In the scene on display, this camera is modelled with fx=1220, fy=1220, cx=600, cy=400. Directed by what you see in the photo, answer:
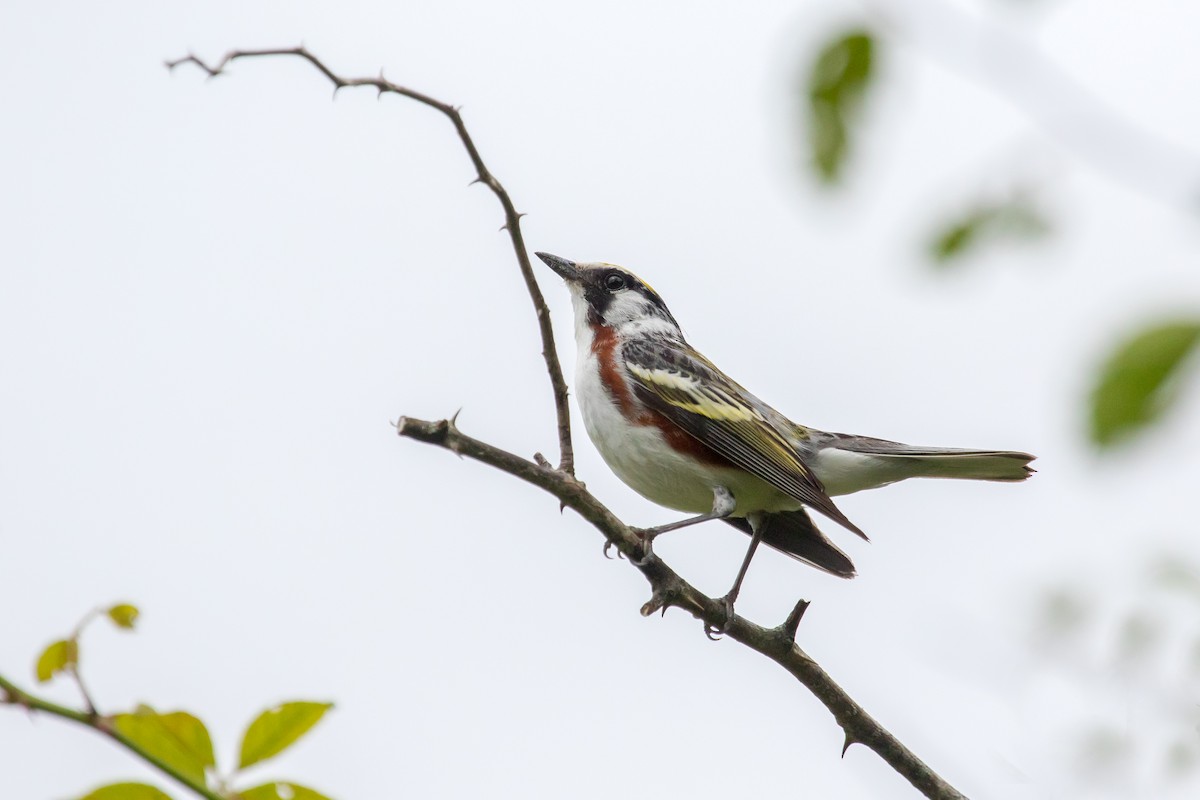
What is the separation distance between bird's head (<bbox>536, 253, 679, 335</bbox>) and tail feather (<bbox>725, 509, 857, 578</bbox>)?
1.72 metres

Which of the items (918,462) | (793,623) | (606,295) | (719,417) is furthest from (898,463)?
(793,623)

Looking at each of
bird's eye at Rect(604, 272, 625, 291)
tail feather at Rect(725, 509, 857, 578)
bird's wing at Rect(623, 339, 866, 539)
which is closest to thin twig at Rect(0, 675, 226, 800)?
bird's wing at Rect(623, 339, 866, 539)

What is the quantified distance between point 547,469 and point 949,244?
2.57 metres

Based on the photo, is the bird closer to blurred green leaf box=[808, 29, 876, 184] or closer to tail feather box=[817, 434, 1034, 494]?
tail feather box=[817, 434, 1034, 494]

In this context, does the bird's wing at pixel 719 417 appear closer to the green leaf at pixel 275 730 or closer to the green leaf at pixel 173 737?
the green leaf at pixel 275 730

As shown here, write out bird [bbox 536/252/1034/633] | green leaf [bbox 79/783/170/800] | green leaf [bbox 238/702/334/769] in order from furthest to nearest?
bird [bbox 536/252/1034/633] → green leaf [bbox 238/702/334/769] → green leaf [bbox 79/783/170/800]

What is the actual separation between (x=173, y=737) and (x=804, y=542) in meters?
6.27

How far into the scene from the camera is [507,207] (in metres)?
4.48

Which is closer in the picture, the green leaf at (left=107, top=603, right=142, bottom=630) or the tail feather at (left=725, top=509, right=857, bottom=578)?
the green leaf at (left=107, top=603, right=142, bottom=630)

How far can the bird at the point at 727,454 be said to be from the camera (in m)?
7.29

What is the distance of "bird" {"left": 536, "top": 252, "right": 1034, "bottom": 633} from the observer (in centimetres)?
729

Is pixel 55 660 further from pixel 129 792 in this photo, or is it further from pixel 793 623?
pixel 793 623

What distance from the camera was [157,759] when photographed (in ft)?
5.56

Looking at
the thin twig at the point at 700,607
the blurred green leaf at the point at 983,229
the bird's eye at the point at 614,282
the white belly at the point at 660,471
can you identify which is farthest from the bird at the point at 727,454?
the blurred green leaf at the point at 983,229
